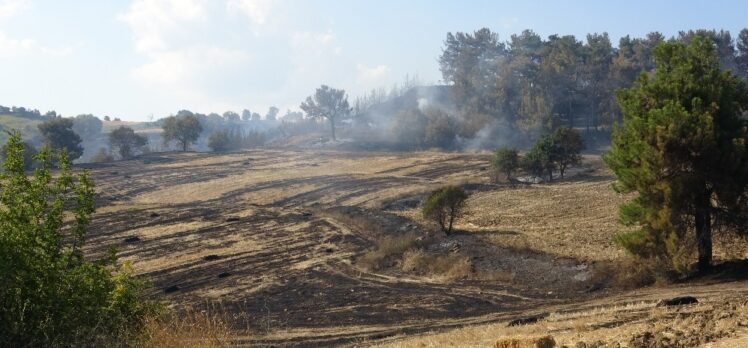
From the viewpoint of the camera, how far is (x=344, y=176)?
68250 millimetres

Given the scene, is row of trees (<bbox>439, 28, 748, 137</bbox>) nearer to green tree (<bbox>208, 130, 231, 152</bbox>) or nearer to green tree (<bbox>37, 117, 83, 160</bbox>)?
green tree (<bbox>208, 130, 231, 152</bbox>)

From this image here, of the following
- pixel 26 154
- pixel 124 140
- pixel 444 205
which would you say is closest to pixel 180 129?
pixel 124 140

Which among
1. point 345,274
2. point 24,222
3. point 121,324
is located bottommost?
point 345,274

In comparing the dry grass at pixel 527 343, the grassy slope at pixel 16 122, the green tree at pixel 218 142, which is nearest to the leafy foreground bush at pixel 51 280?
the dry grass at pixel 527 343

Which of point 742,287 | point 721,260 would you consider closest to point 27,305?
point 742,287

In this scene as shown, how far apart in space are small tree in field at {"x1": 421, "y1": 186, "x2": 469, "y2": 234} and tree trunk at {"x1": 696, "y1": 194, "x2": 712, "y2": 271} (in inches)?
615

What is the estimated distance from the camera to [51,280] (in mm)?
11625

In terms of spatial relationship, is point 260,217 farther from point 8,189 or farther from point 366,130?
point 366,130

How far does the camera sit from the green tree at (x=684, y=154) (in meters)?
21.0

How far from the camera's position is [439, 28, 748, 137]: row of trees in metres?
97.2

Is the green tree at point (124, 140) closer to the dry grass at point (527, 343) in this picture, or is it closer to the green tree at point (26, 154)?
the green tree at point (26, 154)

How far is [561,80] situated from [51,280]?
101 m

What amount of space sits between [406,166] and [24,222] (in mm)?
63930

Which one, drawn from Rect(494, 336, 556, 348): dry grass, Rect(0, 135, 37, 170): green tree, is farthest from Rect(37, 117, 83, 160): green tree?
Rect(494, 336, 556, 348): dry grass
